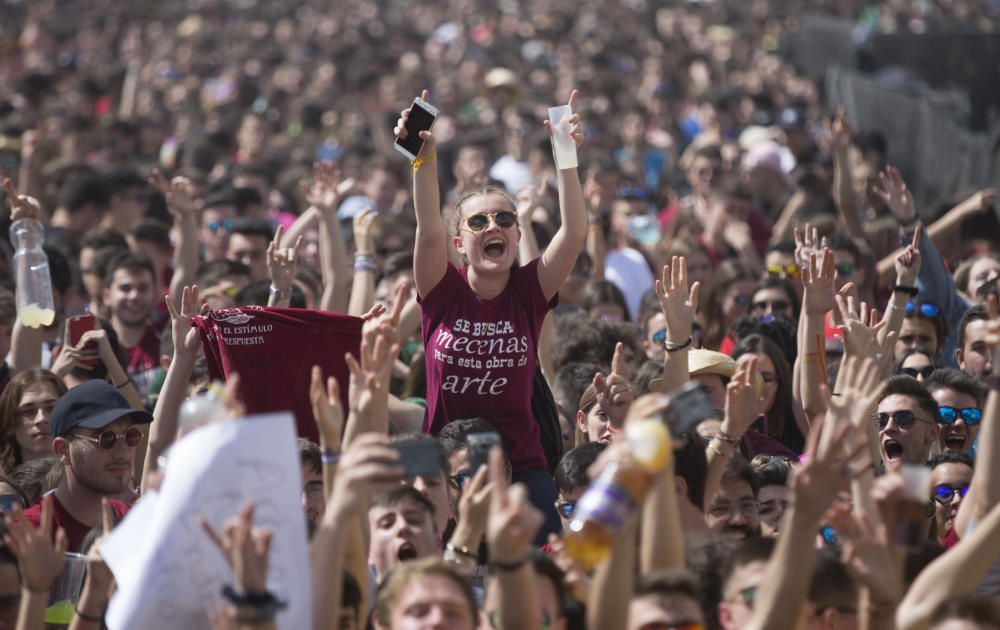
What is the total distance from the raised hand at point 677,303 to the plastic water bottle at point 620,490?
2.42 meters

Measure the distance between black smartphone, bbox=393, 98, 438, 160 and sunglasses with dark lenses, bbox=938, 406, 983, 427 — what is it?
8.05 feet

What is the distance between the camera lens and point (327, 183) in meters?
8.77

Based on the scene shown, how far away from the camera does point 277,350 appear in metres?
7.04

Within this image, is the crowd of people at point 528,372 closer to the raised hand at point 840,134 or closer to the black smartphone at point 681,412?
the black smartphone at point 681,412

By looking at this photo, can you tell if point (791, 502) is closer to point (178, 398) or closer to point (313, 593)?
point (313, 593)

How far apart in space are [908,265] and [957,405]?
102cm

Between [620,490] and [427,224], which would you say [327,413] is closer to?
[620,490]

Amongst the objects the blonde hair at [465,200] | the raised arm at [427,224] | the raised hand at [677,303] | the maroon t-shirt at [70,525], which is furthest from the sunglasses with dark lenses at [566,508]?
the maroon t-shirt at [70,525]

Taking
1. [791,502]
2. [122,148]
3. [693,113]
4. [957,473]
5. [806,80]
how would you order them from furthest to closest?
1. [806,80]
2. [693,113]
3. [122,148]
4. [957,473]
5. [791,502]

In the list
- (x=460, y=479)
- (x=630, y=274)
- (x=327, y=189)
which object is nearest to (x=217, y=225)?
(x=327, y=189)

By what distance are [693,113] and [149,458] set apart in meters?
15.2

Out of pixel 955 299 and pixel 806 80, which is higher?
pixel 806 80

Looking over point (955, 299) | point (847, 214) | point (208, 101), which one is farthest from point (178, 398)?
point (208, 101)

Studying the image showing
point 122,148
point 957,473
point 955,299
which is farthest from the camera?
point 122,148
